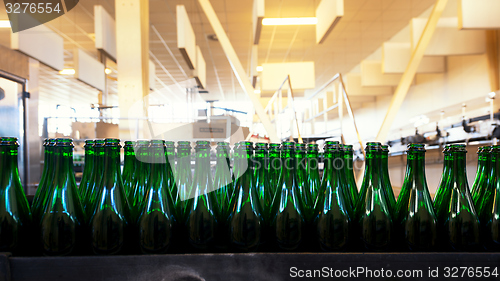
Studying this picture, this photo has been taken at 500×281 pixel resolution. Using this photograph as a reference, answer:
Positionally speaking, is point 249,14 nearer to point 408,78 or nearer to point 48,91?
point 408,78

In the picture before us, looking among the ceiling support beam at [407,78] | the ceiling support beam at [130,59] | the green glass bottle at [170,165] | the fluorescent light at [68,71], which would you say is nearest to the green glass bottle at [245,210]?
the green glass bottle at [170,165]

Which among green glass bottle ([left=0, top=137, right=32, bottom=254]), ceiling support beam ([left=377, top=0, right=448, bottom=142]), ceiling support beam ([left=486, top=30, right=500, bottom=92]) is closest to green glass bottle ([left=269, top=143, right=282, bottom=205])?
green glass bottle ([left=0, top=137, right=32, bottom=254])

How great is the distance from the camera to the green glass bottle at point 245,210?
1.57ft

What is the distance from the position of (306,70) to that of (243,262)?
5.69 meters

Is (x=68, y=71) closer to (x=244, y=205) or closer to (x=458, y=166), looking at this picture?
(x=244, y=205)

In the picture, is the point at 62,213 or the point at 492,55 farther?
the point at 492,55

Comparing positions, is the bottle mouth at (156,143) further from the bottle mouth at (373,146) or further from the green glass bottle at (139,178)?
the bottle mouth at (373,146)

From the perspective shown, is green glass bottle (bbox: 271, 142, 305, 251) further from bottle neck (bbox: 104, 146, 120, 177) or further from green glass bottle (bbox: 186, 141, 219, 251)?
bottle neck (bbox: 104, 146, 120, 177)

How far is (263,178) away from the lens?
57 cm

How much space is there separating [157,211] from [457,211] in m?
0.44

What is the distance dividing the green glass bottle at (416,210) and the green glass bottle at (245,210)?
211 mm

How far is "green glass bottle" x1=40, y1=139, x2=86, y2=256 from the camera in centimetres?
45

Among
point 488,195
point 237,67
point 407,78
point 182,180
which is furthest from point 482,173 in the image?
point 407,78

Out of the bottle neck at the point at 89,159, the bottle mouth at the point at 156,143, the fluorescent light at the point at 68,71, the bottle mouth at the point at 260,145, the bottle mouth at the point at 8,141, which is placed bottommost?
the bottle neck at the point at 89,159
